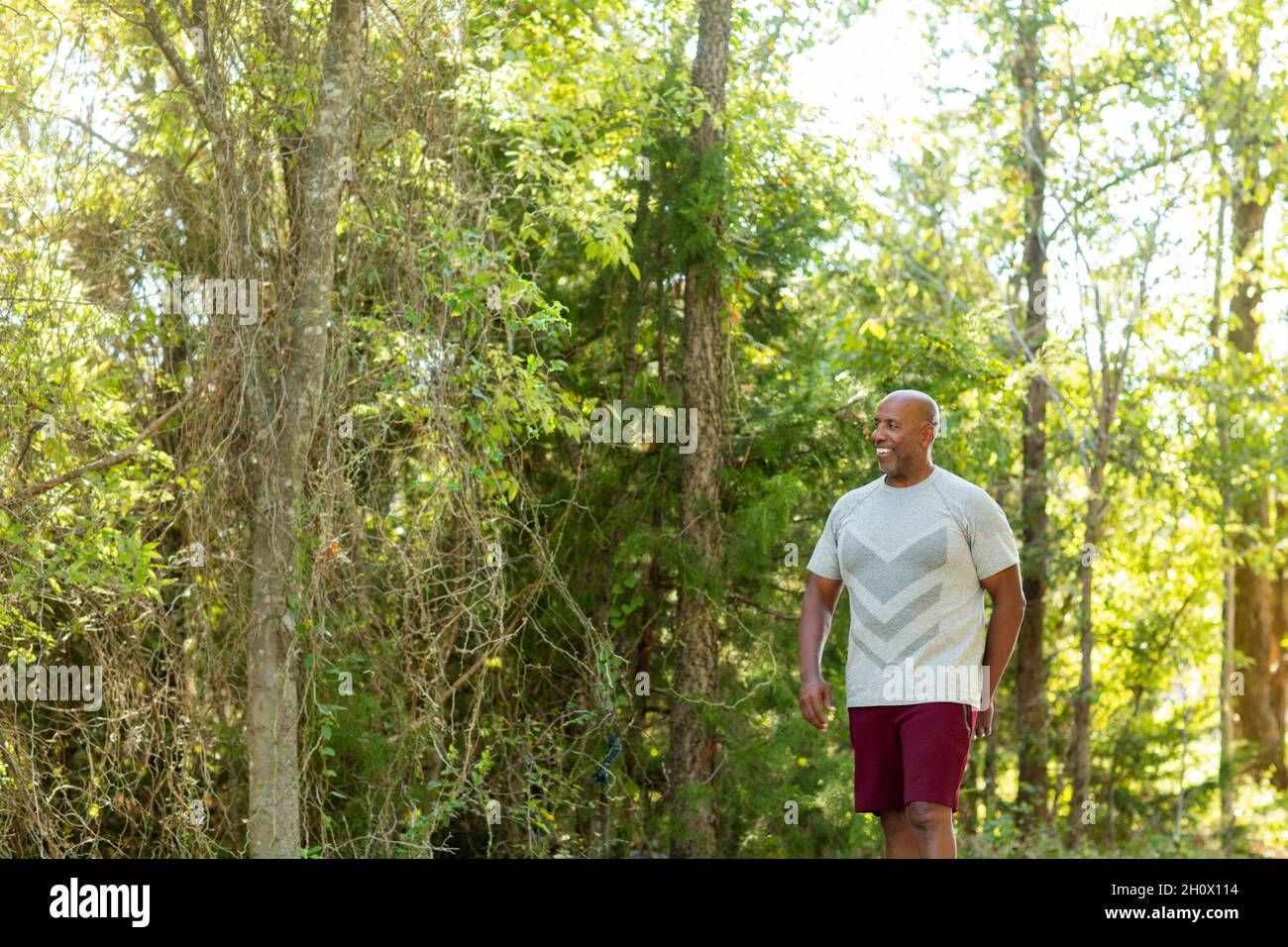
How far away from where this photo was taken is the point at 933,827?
395cm

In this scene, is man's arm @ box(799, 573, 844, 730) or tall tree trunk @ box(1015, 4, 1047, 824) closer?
man's arm @ box(799, 573, 844, 730)

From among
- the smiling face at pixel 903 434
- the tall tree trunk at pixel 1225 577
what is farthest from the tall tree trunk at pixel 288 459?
the tall tree trunk at pixel 1225 577

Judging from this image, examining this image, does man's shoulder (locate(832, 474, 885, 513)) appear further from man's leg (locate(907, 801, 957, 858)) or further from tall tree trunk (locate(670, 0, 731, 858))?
tall tree trunk (locate(670, 0, 731, 858))

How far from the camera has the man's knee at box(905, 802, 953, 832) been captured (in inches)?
156

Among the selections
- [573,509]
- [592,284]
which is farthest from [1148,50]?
[573,509]

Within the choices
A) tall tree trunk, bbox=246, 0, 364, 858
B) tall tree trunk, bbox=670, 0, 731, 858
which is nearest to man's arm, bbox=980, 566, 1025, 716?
tall tree trunk, bbox=246, 0, 364, 858

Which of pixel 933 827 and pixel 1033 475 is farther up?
pixel 1033 475

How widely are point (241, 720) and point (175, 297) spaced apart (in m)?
1.97

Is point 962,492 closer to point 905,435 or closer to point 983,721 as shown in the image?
point 905,435

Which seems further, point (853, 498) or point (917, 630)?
point (853, 498)

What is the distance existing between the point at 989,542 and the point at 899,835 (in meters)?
0.89

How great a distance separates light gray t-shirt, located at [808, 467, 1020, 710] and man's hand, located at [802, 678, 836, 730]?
0.37ft

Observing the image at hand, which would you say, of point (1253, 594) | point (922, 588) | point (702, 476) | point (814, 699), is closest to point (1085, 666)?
point (702, 476)
